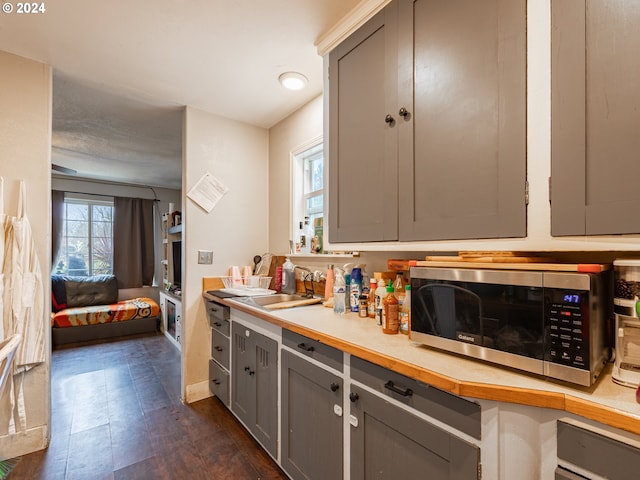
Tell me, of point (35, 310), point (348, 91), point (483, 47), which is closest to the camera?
point (483, 47)

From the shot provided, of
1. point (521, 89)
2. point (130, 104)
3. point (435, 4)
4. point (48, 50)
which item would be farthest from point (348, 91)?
point (130, 104)

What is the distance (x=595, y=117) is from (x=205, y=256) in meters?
2.49

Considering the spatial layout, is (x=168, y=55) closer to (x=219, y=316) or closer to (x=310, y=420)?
(x=219, y=316)

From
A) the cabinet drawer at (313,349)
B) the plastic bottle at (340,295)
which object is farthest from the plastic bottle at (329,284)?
the cabinet drawer at (313,349)

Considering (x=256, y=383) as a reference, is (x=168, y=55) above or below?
above

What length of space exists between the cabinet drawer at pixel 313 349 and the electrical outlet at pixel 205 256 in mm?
1304

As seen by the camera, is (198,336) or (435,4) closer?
(435,4)

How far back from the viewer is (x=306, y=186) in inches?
104

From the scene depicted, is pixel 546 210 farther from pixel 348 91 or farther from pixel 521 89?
pixel 348 91

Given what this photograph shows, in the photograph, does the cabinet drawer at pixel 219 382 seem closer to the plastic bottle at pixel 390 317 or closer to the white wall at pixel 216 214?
the white wall at pixel 216 214

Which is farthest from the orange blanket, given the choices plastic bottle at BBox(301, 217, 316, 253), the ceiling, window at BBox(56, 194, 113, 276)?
plastic bottle at BBox(301, 217, 316, 253)

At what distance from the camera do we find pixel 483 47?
3.38 feet

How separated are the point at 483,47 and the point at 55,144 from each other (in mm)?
4352

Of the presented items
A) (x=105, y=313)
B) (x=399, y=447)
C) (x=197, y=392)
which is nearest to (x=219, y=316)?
(x=197, y=392)
